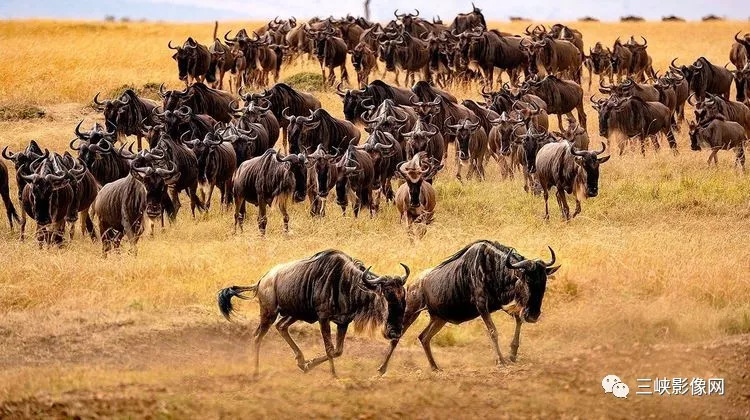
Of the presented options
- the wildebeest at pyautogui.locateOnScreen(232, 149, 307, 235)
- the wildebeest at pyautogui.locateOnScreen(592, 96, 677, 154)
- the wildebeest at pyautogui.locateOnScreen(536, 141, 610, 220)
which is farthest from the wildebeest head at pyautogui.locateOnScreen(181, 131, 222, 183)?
the wildebeest at pyautogui.locateOnScreen(592, 96, 677, 154)

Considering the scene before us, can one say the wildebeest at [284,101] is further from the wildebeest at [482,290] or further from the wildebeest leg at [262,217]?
the wildebeest at [482,290]

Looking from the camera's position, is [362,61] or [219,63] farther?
[362,61]

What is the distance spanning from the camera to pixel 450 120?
20.2m

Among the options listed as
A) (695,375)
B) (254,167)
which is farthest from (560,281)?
(254,167)

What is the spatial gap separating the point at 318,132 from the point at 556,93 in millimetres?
6507

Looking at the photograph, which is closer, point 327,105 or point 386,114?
point 386,114

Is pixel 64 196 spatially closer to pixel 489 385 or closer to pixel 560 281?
pixel 560 281

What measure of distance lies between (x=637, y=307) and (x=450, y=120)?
9.72 meters

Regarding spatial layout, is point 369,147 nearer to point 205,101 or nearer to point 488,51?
point 205,101

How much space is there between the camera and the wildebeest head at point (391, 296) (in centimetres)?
847

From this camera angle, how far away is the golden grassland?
857 cm

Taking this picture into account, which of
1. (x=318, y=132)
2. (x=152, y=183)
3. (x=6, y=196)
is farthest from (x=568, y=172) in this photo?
(x=6, y=196)

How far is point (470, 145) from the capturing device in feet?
62.5

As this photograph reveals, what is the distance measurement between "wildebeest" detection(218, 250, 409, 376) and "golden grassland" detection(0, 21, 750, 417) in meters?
0.35
